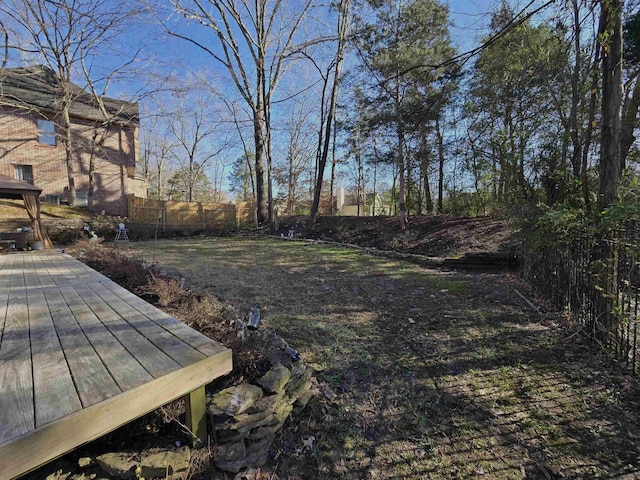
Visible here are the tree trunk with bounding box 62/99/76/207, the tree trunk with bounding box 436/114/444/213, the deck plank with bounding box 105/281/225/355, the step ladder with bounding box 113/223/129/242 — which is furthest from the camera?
the tree trunk with bounding box 62/99/76/207

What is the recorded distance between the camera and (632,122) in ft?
15.8

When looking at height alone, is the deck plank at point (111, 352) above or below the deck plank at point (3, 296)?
below

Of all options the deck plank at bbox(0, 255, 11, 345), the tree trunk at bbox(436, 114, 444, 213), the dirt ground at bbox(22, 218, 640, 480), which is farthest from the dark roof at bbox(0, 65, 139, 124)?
the dirt ground at bbox(22, 218, 640, 480)

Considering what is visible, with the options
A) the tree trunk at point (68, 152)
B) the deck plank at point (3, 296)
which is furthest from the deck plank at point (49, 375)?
the tree trunk at point (68, 152)

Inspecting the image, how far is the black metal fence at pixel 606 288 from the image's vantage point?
2.31m

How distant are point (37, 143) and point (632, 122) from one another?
2214 centimetres

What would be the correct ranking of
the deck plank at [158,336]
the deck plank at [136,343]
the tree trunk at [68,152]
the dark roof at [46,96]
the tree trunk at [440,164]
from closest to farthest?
1. the deck plank at [136,343]
2. the deck plank at [158,336]
3. the tree trunk at [440,164]
4. the tree trunk at [68,152]
5. the dark roof at [46,96]

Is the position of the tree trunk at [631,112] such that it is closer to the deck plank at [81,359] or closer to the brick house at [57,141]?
the deck plank at [81,359]

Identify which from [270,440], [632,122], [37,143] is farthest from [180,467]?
[37,143]

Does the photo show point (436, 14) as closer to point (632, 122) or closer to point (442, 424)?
point (632, 122)

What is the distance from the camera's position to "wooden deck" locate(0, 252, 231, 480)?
121 centimetres

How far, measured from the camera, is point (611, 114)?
2734mm

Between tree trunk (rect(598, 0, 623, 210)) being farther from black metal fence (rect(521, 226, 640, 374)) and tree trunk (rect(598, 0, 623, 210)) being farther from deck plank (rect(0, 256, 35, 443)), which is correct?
deck plank (rect(0, 256, 35, 443))

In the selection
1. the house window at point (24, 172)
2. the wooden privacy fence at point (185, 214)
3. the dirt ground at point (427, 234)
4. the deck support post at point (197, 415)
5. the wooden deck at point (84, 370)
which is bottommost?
the deck support post at point (197, 415)
